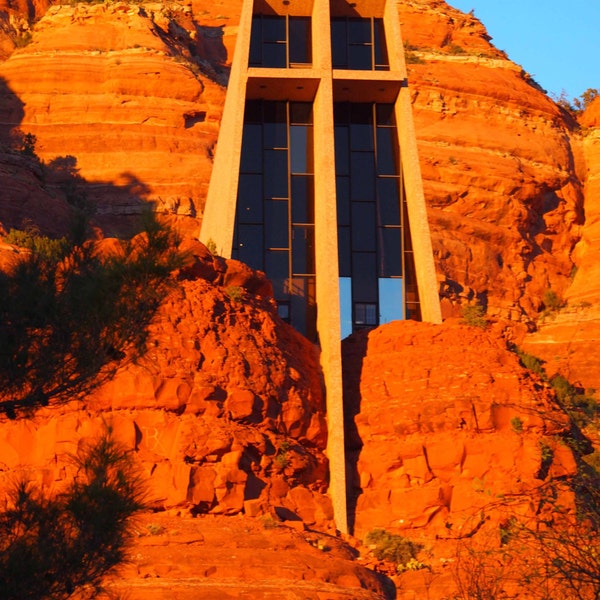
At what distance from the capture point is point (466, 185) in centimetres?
5684

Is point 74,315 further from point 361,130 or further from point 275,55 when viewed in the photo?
point 275,55

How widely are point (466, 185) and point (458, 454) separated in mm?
25419

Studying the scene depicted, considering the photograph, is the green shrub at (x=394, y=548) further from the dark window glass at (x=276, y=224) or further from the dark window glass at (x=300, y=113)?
the dark window glass at (x=300, y=113)

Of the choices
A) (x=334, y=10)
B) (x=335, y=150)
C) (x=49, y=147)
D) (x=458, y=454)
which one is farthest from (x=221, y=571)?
(x=49, y=147)

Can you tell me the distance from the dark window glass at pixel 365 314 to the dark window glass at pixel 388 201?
2609 millimetres

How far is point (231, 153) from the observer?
39031 millimetres

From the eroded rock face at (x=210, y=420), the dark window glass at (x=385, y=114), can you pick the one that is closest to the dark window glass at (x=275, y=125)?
the dark window glass at (x=385, y=114)

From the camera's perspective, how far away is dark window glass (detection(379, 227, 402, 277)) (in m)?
39.6

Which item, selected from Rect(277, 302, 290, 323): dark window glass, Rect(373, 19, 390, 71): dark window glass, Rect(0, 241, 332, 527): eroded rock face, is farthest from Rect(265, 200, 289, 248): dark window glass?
Rect(373, 19, 390, 71): dark window glass

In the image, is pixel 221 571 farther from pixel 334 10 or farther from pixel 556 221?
pixel 556 221

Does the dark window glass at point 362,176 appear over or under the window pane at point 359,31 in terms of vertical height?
under

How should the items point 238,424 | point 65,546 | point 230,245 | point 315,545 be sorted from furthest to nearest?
1. point 230,245
2. point 238,424
3. point 315,545
4. point 65,546

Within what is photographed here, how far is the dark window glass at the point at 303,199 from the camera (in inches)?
1569

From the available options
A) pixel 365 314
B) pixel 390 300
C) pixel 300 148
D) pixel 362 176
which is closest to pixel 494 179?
pixel 362 176
